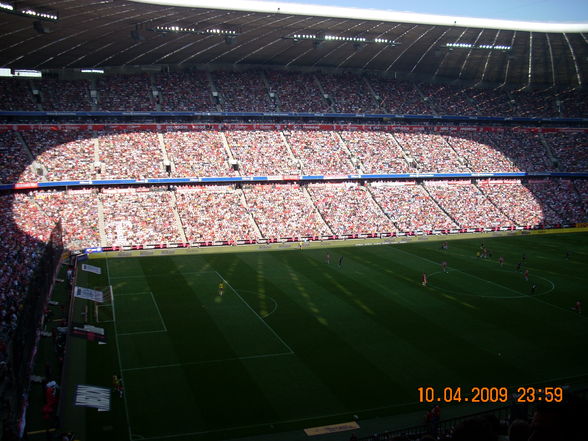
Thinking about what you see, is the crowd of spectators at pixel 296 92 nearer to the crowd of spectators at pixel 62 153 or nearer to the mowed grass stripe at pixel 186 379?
the crowd of spectators at pixel 62 153

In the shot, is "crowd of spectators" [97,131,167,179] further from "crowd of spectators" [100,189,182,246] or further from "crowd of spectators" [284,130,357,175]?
"crowd of spectators" [284,130,357,175]

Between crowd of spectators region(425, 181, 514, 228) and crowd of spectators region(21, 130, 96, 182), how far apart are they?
45591mm

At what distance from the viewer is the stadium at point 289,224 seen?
77.6ft

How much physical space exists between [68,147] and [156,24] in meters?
19.6

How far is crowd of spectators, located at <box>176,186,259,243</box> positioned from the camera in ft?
193

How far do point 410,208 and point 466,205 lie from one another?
867 centimetres

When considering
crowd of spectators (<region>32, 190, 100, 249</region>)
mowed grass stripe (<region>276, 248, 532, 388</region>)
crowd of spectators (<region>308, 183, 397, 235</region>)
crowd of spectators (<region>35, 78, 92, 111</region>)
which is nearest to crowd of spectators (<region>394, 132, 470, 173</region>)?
crowd of spectators (<region>308, 183, 397, 235</region>)

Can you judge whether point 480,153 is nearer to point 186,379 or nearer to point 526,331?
point 526,331

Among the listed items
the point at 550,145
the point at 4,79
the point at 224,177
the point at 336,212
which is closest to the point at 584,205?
the point at 550,145

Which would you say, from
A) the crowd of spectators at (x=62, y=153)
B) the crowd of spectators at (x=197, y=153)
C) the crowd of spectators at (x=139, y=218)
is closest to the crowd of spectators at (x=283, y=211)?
the crowd of spectators at (x=197, y=153)

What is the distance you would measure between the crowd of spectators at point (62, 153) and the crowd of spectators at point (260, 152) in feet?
59.5

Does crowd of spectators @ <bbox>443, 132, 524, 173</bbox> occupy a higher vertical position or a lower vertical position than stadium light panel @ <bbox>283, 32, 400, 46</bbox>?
lower

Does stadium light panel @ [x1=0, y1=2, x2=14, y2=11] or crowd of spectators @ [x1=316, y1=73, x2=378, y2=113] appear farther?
crowd of spectators @ [x1=316, y1=73, x2=378, y2=113]

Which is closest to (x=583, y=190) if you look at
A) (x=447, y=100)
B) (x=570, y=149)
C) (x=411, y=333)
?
(x=570, y=149)
